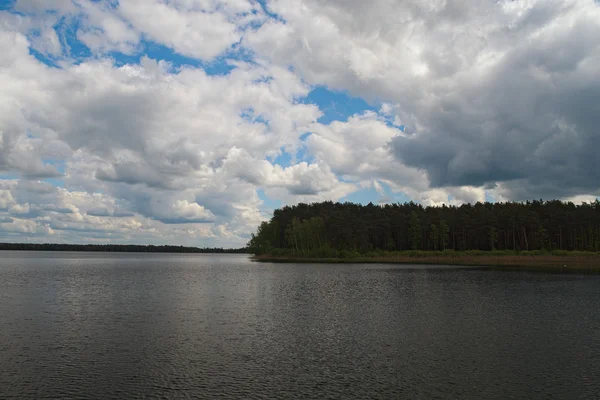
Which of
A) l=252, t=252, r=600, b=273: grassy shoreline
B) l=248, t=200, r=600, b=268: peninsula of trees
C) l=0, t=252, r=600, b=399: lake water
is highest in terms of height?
l=248, t=200, r=600, b=268: peninsula of trees

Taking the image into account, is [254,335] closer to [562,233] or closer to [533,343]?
[533,343]

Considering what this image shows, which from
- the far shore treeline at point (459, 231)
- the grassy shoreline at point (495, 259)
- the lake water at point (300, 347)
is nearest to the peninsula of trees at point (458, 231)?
the far shore treeline at point (459, 231)

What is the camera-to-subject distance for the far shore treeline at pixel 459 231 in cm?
13500

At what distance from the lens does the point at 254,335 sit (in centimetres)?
2812

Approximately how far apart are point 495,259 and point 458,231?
29.0m

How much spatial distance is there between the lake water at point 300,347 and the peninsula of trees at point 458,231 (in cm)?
9934

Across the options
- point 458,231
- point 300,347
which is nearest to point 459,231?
point 458,231

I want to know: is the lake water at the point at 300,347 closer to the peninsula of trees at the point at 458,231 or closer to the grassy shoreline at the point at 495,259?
the grassy shoreline at the point at 495,259

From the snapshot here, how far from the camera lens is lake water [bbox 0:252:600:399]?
1816 centimetres

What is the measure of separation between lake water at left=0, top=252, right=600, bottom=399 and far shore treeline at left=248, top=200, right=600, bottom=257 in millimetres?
99678

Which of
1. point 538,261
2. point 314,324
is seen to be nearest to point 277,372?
point 314,324

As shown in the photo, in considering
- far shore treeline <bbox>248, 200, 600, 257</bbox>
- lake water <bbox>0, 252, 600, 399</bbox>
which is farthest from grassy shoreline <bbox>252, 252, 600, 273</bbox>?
lake water <bbox>0, 252, 600, 399</bbox>

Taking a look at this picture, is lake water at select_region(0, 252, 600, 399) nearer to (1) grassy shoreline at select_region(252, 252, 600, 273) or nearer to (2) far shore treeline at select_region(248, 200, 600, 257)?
(1) grassy shoreline at select_region(252, 252, 600, 273)

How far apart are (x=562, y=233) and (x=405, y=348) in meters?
144
